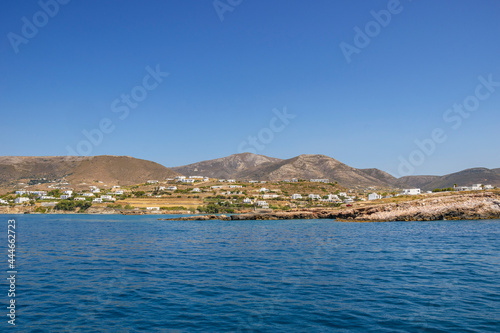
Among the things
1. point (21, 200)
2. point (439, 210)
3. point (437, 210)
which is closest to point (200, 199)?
point (21, 200)

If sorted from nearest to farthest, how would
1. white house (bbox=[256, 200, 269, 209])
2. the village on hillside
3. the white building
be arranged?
1. the village on hillside
2. white house (bbox=[256, 200, 269, 209])
3. the white building

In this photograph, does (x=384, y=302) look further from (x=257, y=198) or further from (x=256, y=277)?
(x=257, y=198)

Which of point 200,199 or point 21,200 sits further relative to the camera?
point 21,200

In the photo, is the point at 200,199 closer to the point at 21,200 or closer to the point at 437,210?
the point at 21,200

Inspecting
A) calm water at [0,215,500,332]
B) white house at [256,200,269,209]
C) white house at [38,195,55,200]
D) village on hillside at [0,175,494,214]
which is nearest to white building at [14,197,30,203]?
village on hillside at [0,175,494,214]

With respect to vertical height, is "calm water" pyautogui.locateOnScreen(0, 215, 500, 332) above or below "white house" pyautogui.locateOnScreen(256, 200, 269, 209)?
below

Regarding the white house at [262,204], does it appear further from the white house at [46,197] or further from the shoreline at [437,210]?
the white house at [46,197]

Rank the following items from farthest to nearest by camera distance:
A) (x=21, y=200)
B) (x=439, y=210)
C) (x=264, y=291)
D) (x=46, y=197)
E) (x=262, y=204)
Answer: (x=46, y=197), (x=21, y=200), (x=262, y=204), (x=439, y=210), (x=264, y=291)

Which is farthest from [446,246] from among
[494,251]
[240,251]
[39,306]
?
[39,306]

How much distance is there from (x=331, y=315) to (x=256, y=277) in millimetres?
7295

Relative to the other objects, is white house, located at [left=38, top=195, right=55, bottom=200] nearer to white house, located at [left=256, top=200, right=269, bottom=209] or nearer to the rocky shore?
white house, located at [left=256, top=200, right=269, bottom=209]

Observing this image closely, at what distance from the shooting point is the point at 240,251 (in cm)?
3088

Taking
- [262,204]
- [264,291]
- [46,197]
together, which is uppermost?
[46,197]

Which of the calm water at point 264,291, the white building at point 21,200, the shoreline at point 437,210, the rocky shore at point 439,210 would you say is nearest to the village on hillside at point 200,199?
the white building at point 21,200
